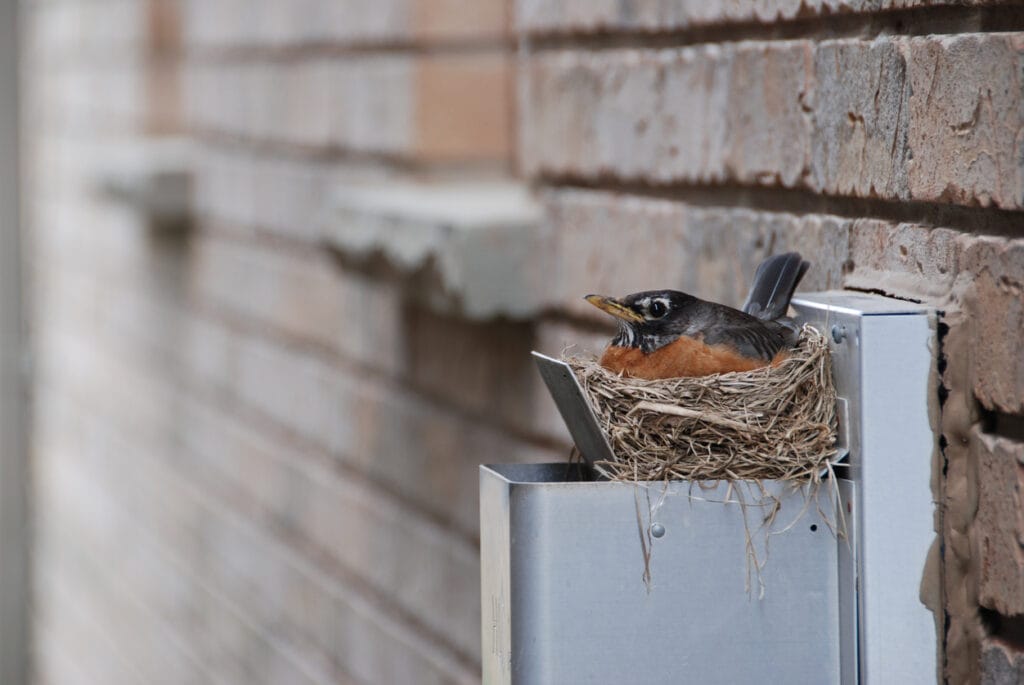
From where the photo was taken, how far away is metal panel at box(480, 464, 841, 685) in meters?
2.03

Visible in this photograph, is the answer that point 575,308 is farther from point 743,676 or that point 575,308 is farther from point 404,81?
point 743,676

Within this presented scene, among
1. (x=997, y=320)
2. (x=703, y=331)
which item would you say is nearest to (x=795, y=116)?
(x=703, y=331)

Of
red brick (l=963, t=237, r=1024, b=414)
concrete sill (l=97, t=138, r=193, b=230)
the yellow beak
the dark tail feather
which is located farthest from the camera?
concrete sill (l=97, t=138, r=193, b=230)

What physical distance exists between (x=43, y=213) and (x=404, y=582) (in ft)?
24.1

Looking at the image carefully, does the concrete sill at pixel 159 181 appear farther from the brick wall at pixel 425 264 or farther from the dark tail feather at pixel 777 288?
the dark tail feather at pixel 777 288

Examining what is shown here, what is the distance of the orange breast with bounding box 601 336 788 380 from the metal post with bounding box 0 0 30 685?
32.8ft

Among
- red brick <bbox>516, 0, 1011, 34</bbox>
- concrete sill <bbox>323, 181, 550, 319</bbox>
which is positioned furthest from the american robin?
concrete sill <bbox>323, 181, 550, 319</bbox>

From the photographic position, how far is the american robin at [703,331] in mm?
2395

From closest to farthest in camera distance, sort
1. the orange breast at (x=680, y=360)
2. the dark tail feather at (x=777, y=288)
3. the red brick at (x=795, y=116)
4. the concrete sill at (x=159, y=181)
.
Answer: the red brick at (x=795, y=116) < the orange breast at (x=680, y=360) < the dark tail feather at (x=777, y=288) < the concrete sill at (x=159, y=181)

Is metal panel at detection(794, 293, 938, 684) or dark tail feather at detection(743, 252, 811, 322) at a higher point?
dark tail feather at detection(743, 252, 811, 322)

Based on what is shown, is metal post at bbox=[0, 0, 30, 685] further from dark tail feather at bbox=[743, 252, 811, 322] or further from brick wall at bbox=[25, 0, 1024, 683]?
dark tail feather at bbox=[743, 252, 811, 322]

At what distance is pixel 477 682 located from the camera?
13.9 feet

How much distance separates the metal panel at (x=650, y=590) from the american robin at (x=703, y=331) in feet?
1.13

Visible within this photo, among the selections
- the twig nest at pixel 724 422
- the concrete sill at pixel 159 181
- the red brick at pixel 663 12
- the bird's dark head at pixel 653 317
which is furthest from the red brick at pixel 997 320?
the concrete sill at pixel 159 181
